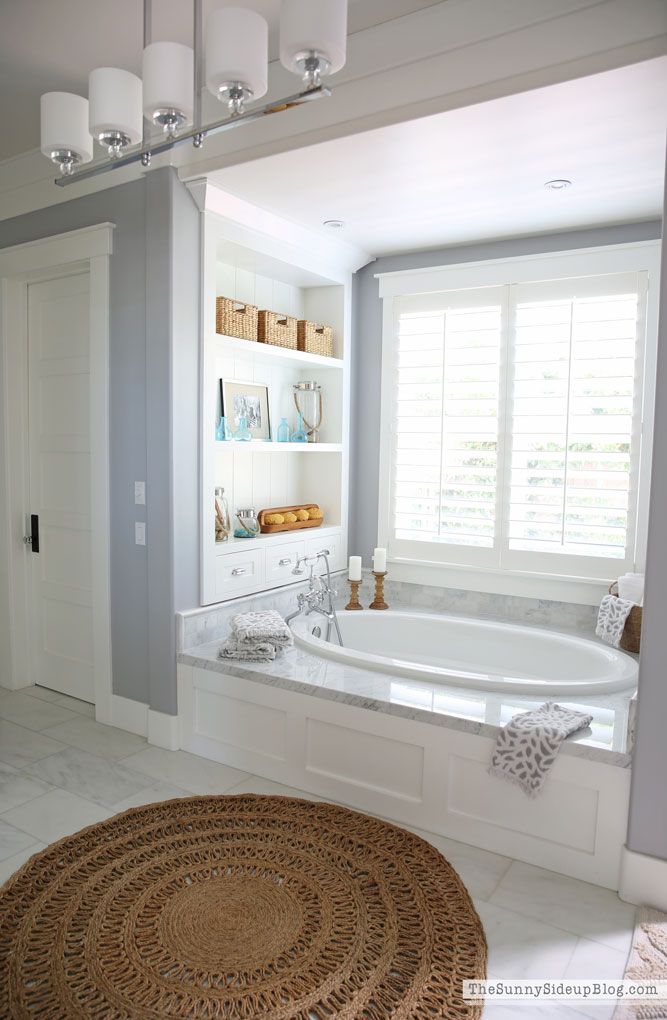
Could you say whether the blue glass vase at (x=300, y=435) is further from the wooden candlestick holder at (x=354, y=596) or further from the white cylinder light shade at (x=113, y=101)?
the white cylinder light shade at (x=113, y=101)

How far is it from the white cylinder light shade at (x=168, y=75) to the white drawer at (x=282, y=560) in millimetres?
2306

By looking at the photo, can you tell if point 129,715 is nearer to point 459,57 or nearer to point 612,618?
point 612,618

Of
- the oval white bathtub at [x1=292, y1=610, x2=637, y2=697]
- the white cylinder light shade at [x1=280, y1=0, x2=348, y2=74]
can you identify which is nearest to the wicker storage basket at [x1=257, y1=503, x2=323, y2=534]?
the oval white bathtub at [x1=292, y1=610, x2=637, y2=697]

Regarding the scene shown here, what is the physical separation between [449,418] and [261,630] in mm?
1559

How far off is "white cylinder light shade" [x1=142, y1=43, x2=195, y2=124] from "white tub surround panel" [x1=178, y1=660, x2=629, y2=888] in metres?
1.99

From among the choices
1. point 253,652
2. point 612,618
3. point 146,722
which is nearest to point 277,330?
point 253,652

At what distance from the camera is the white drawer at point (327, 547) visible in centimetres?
402

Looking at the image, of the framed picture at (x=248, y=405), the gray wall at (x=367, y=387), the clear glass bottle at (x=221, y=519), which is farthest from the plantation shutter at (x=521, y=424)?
the clear glass bottle at (x=221, y=519)

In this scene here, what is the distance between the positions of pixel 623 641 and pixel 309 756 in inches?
58.2

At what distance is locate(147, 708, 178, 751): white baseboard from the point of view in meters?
3.22

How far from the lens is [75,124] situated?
187 cm

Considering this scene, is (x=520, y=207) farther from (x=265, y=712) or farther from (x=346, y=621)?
(x=265, y=712)

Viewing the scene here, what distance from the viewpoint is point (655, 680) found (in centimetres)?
211

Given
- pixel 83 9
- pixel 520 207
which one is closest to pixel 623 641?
pixel 520 207
